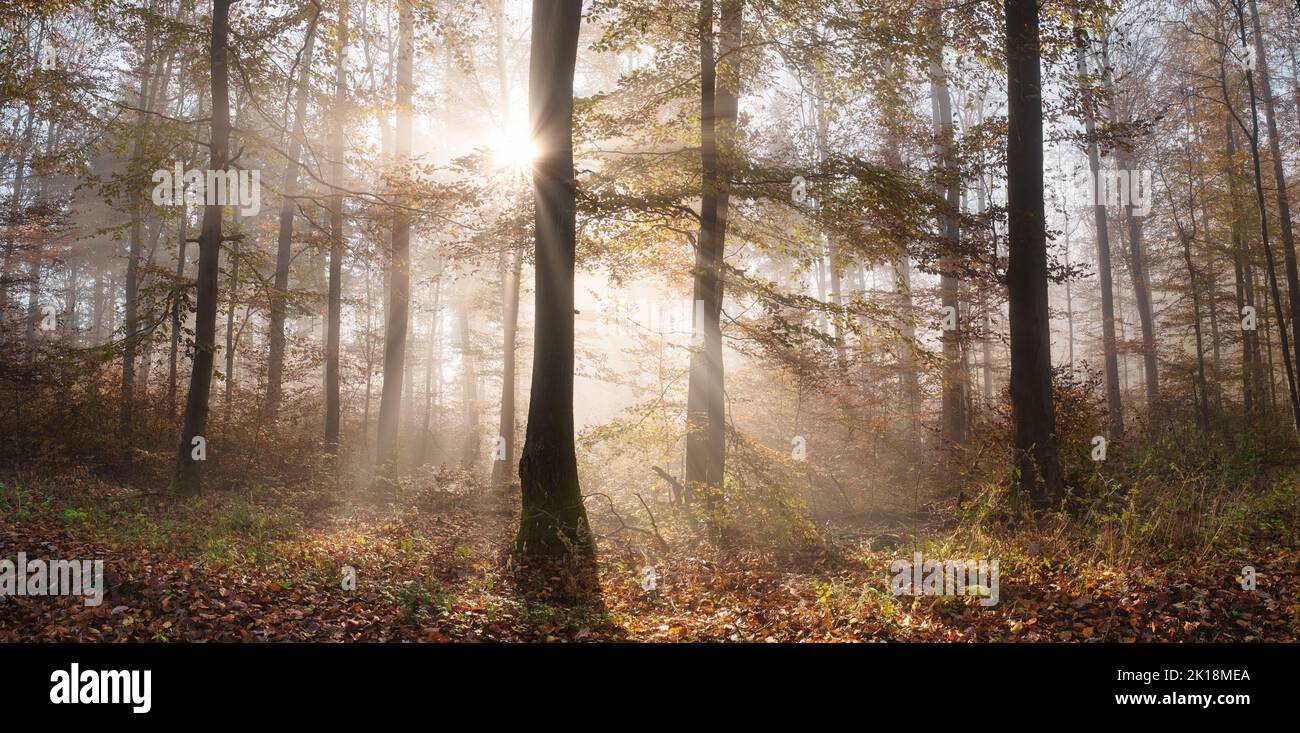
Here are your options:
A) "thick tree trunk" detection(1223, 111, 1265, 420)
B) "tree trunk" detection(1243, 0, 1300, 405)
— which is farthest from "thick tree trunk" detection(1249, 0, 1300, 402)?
"thick tree trunk" detection(1223, 111, 1265, 420)

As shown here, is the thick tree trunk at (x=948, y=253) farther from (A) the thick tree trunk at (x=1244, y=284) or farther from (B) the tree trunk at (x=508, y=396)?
(B) the tree trunk at (x=508, y=396)

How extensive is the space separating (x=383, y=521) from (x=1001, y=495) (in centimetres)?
1003

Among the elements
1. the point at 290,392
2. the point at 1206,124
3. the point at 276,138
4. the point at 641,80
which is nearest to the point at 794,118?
the point at 1206,124

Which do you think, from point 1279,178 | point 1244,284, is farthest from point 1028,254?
point 1244,284

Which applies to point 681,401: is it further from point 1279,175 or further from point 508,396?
point 1279,175

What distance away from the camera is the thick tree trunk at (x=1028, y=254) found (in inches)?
359

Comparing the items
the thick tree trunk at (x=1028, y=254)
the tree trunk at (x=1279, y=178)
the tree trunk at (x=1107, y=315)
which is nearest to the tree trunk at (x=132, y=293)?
the thick tree trunk at (x=1028, y=254)

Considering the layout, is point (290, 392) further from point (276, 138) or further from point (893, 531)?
point (893, 531)

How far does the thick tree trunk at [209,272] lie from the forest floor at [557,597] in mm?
2178

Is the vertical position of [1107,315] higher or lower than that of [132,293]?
lower

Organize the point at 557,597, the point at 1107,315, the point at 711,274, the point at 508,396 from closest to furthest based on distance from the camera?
the point at 557,597
the point at 711,274
the point at 508,396
the point at 1107,315

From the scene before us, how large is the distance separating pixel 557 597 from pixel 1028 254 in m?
7.80

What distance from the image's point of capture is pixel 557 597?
7.03 metres
